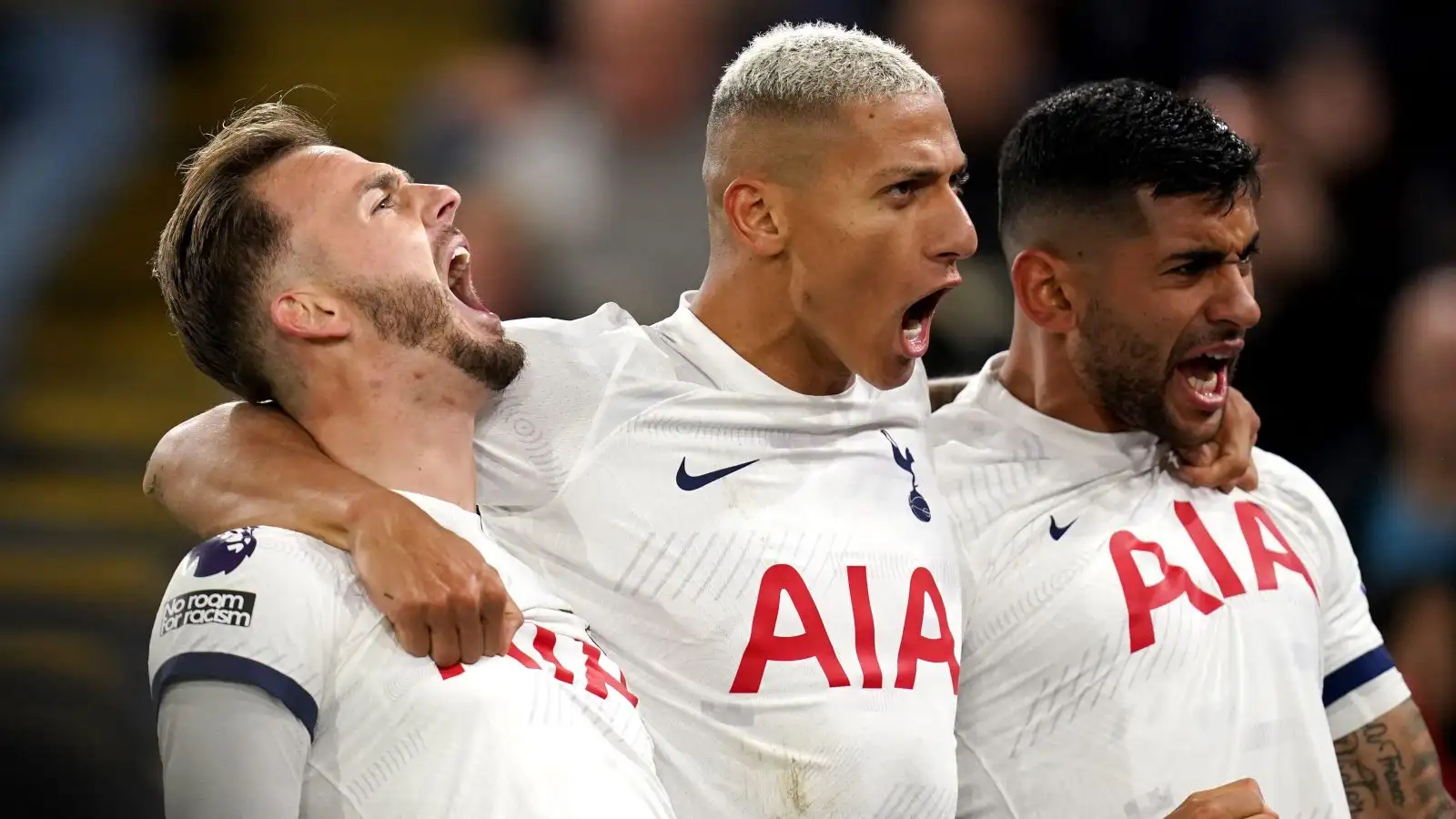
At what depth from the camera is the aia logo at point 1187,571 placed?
9.58ft

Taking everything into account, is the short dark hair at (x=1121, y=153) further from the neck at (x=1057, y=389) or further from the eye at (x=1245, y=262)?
the neck at (x=1057, y=389)

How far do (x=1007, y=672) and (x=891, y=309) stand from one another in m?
0.66

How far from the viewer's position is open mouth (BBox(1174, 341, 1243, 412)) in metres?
3.00

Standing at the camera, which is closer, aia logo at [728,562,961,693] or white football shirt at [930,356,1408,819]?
aia logo at [728,562,961,693]

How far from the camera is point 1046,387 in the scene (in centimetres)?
314

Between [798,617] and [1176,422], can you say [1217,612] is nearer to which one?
[1176,422]

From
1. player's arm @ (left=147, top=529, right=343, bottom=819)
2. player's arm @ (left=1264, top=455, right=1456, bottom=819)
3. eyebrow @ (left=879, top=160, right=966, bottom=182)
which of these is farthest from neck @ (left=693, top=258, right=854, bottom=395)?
player's arm @ (left=1264, top=455, right=1456, bottom=819)

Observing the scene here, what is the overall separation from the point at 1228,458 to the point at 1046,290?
1.44ft

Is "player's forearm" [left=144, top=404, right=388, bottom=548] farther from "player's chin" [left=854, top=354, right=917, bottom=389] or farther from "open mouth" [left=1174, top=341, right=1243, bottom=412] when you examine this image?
"open mouth" [left=1174, top=341, right=1243, bottom=412]

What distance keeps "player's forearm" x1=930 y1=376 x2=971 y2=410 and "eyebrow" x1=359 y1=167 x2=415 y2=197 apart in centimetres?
111

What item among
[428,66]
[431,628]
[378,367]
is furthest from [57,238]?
[431,628]

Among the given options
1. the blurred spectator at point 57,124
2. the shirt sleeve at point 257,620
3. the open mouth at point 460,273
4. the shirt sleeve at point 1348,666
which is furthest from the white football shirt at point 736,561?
the blurred spectator at point 57,124

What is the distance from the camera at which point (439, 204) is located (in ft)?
9.24

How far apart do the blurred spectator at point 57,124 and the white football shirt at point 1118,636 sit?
12.7 ft
